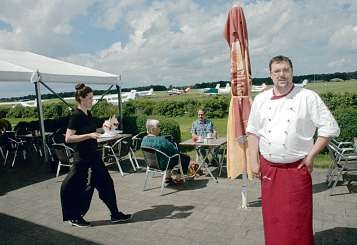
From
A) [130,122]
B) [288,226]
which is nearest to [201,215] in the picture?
[288,226]

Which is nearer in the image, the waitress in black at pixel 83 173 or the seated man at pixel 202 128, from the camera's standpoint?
the waitress in black at pixel 83 173

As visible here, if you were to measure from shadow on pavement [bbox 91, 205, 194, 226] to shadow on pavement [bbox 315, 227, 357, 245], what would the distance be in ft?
5.43

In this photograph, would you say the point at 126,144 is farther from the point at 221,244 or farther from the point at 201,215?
the point at 221,244

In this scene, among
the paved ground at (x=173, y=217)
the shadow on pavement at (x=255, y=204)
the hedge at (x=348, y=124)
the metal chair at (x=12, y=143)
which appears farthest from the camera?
the metal chair at (x=12, y=143)

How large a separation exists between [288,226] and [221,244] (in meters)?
1.15

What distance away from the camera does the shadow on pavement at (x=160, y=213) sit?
4.78 meters

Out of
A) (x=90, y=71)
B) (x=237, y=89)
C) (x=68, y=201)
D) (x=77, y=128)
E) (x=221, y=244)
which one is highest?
(x=90, y=71)

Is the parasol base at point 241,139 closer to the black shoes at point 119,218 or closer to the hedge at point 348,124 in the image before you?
the black shoes at point 119,218

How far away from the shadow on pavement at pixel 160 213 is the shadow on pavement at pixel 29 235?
0.48 meters

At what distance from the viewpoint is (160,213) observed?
4996 millimetres

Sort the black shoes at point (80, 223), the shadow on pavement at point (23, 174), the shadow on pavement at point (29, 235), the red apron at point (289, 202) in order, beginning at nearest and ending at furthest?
the red apron at point (289, 202), the shadow on pavement at point (29, 235), the black shoes at point (80, 223), the shadow on pavement at point (23, 174)

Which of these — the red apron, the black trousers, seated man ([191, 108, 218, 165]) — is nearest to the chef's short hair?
the red apron

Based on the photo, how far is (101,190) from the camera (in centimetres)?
463

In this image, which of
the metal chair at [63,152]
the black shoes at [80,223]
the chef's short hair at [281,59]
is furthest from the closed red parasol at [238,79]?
the metal chair at [63,152]
